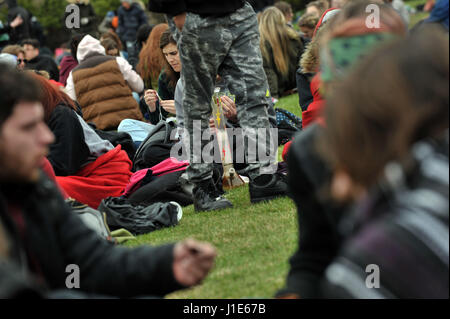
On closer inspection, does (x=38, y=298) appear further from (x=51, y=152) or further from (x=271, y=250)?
(x=51, y=152)

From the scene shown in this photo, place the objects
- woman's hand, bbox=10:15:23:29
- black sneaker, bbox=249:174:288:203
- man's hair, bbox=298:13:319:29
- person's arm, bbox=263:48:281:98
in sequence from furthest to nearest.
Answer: woman's hand, bbox=10:15:23:29
man's hair, bbox=298:13:319:29
person's arm, bbox=263:48:281:98
black sneaker, bbox=249:174:288:203

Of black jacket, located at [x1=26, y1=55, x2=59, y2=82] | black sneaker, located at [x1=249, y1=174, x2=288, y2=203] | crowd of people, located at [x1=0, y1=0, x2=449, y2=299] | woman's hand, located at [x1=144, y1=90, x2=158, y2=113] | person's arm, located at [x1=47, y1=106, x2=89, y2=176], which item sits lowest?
black jacket, located at [x1=26, y1=55, x2=59, y2=82]

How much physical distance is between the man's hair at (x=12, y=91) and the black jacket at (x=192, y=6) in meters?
2.69

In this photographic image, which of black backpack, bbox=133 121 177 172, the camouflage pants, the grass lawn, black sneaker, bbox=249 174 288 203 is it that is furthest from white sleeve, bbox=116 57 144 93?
black sneaker, bbox=249 174 288 203

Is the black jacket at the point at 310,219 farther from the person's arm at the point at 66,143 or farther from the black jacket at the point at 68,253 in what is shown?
the person's arm at the point at 66,143

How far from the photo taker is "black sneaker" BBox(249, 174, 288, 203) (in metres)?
4.91

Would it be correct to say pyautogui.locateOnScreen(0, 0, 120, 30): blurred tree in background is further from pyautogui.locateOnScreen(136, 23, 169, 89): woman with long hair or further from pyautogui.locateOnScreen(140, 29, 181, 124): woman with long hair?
pyautogui.locateOnScreen(140, 29, 181, 124): woman with long hair

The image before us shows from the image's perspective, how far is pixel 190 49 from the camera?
4.76 metres

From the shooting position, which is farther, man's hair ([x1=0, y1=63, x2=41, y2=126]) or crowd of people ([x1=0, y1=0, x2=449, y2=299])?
man's hair ([x1=0, y1=63, x2=41, y2=126])

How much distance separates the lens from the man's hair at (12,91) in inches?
78.0

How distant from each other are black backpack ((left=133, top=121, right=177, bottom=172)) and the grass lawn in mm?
822

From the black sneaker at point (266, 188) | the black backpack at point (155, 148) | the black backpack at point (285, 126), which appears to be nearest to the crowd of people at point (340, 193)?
the black sneaker at point (266, 188)

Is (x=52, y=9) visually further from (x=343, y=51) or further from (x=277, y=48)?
(x=343, y=51)

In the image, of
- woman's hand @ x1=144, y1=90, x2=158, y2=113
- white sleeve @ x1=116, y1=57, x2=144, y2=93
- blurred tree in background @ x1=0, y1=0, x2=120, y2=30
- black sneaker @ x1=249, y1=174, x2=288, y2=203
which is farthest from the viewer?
blurred tree in background @ x1=0, y1=0, x2=120, y2=30
